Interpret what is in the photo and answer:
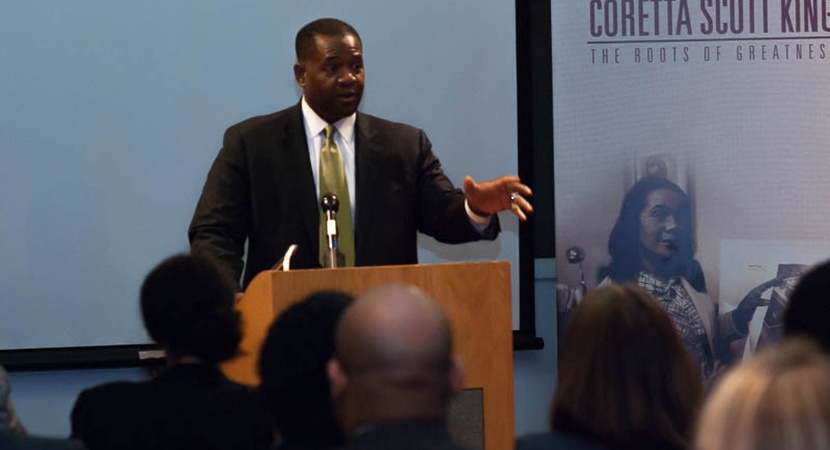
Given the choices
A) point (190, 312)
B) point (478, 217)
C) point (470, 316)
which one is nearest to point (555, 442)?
point (190, 312)

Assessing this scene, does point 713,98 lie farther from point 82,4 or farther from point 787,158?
point 82,4

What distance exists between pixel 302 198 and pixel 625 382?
2095 millimetres

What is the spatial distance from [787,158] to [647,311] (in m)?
3.08

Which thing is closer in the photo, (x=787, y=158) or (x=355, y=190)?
(x=355, y=190)

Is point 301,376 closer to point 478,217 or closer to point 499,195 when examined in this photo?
point 499,195

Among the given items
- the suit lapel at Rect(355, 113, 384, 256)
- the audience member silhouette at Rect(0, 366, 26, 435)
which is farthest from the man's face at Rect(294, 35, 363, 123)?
the audience member silhouette at Rect(0, 366, 26, 435)

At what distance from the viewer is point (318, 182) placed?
4137 mm

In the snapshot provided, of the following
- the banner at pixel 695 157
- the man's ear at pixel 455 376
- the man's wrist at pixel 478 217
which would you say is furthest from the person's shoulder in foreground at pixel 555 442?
the banner at pixel 695 157

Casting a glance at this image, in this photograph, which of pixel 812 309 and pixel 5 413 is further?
pixel 812 309

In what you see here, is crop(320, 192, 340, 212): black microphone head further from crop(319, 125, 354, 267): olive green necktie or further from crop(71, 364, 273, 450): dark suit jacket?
crop(71, 364, 273, 450): dark suit jacket

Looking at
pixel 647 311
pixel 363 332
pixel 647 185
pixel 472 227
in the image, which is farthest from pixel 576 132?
pixel 363 332

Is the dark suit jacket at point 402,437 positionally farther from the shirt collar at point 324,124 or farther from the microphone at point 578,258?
the microphone at point 578,258

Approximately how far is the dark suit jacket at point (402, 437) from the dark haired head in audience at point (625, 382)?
1.27 ft

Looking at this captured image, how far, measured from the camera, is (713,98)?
5047mm
